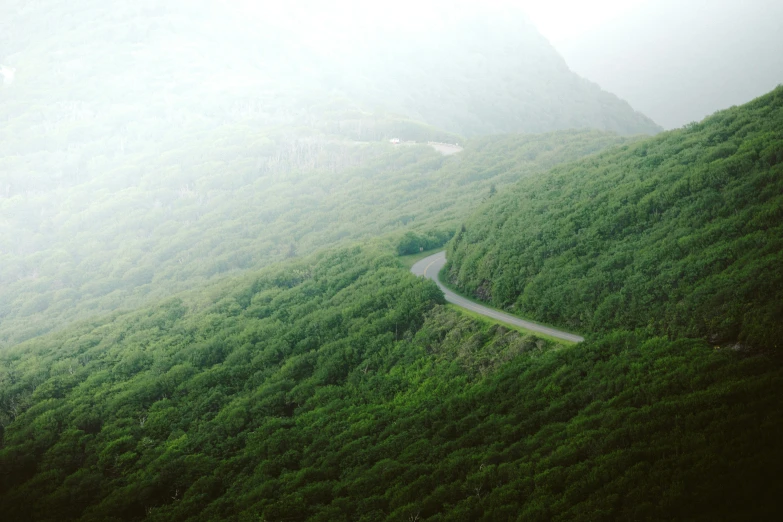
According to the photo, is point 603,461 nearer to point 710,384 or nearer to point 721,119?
point 710,384

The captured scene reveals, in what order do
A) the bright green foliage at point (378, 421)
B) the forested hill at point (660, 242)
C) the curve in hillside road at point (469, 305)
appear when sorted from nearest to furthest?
1. the bright green foliage at point (378, 421)
2. the forested hill at point (660, 242)
3. the curve in hillside road at point (469, 305)

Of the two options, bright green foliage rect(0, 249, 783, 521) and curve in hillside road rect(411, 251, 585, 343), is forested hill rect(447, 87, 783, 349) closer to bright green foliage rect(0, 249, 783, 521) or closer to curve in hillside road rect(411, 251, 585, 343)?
curve in hillside road rect(411, 251, 585, 343)

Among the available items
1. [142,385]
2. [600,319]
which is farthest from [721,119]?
[142,385]

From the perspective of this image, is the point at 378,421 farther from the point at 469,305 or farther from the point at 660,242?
the point at 660,242

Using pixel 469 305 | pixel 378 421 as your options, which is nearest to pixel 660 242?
pixel 469 305

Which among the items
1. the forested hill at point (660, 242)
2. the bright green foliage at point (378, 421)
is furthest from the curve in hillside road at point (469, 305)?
the bright green foliage at point (378, 421)

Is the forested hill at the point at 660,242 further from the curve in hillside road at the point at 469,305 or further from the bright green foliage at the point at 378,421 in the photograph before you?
the bright green foliage at the point at 378,421
